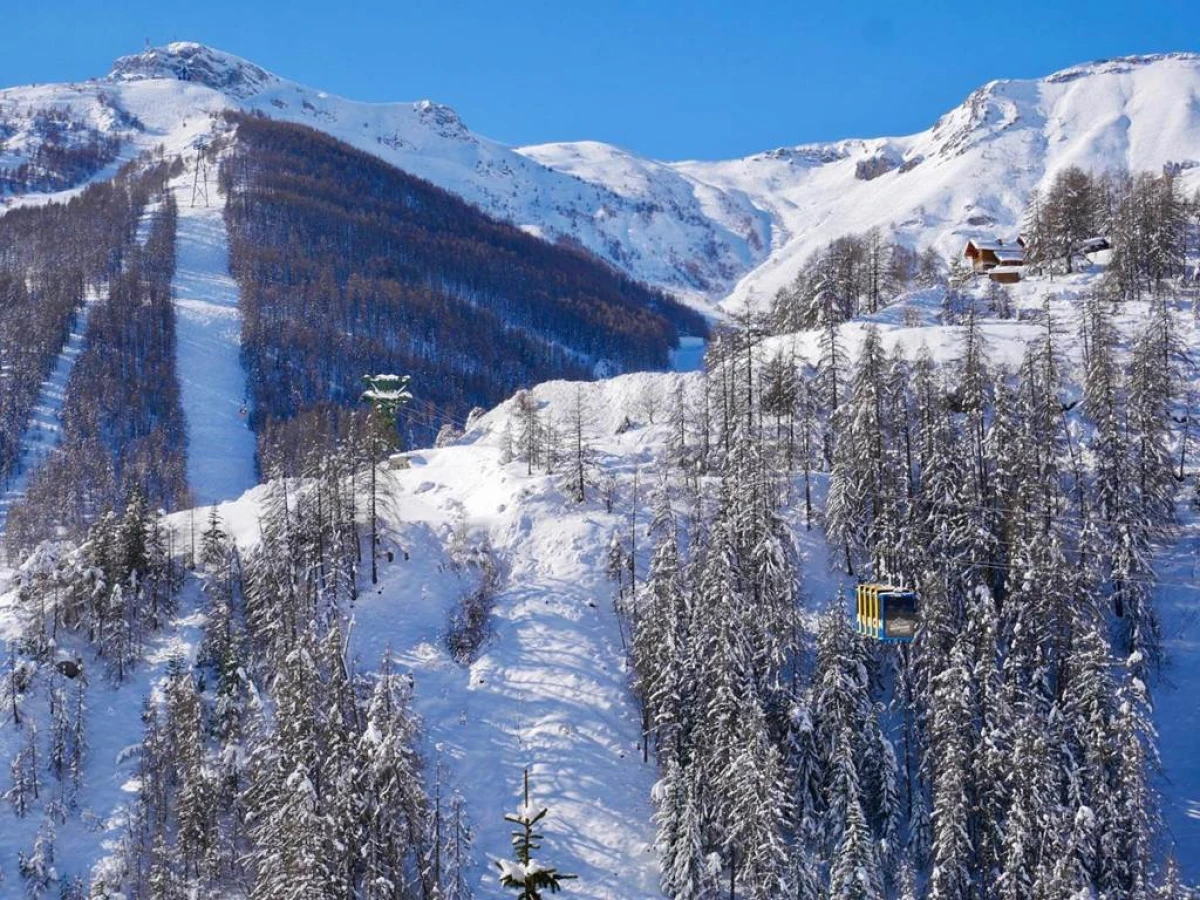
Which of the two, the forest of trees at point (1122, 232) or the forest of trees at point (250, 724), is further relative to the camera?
the forest of trees at point (1122, 232)

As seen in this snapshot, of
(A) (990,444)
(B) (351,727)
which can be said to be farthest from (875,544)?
(B) (351,727)

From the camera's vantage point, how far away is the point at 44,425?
155 metres

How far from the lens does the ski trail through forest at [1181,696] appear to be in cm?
5678

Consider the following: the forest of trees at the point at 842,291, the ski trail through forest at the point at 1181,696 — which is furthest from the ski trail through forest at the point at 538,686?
the forest of trees at the point at 842,291

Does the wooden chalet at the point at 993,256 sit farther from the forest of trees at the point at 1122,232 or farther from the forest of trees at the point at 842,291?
the forest of trees at the point at 842,291

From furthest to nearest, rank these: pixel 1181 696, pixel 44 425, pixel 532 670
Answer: pixel 44 425, pixel 532 670, pixel 1181 696

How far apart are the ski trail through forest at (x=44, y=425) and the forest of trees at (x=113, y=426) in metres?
1.37

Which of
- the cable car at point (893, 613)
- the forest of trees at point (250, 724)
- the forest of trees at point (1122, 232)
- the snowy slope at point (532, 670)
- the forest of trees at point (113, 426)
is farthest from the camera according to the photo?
the forest of trees at point (113, 426)

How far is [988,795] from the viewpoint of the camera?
52.5 meters

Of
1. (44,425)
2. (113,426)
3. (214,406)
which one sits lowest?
(113,426)

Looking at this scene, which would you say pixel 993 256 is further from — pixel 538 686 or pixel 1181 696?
pixel 538 686

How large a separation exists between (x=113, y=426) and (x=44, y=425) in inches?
373

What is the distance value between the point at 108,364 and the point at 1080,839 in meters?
168

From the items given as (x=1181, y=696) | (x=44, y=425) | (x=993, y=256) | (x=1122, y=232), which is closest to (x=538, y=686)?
(x=1181, y=696)
